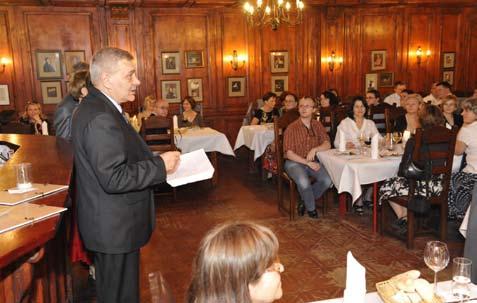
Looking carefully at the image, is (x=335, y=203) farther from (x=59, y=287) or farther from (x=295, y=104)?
(x=59, y=287)

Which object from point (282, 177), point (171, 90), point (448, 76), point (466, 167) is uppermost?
point (448, 76)

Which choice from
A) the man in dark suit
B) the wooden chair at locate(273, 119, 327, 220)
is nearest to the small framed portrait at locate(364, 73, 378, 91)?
the wooden chair at locate(273, 119, 327, 220)

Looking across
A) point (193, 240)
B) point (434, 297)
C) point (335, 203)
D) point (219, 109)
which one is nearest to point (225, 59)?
point (219, 109)

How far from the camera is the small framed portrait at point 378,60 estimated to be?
39.2 feet

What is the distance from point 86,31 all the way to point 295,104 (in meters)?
4.89

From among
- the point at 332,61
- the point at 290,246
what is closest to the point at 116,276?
the point at 290,246

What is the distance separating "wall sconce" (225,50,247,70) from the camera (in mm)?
11008

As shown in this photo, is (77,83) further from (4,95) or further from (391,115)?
(4,95)

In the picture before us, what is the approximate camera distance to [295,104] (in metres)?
8.39

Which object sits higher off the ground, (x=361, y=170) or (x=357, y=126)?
(x=357, y=126)

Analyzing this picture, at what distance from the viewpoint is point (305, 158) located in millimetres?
5949

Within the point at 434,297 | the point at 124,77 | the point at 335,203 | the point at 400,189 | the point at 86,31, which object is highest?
the point at 86,31

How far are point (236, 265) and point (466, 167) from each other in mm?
4391

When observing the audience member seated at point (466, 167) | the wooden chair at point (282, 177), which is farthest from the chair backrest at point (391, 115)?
the audience member seated at point (466, 167)
